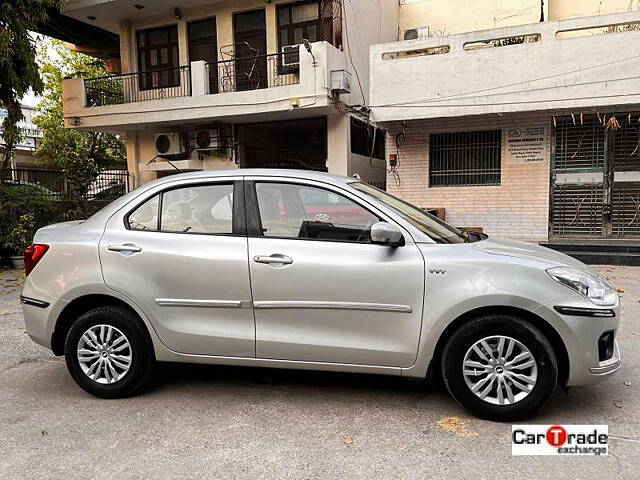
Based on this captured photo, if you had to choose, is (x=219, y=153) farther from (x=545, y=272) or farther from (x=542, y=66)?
(x=545, y=272)

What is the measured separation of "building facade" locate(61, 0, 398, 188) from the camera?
12664 millimetres

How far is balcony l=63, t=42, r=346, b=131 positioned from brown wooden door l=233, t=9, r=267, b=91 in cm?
3

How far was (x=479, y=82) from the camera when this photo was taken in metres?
10.6

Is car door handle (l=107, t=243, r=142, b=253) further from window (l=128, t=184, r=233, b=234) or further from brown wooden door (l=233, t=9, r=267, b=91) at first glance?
brown wooden door (l=233, t=9, r=267, b=91)

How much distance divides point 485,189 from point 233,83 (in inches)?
272

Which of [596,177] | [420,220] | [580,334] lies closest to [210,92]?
[596,177]

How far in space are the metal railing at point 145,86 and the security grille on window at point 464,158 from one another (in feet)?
23.4

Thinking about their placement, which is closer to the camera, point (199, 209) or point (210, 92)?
point (199, 209)

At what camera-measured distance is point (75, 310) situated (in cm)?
412

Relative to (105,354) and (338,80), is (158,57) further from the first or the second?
(105,354)

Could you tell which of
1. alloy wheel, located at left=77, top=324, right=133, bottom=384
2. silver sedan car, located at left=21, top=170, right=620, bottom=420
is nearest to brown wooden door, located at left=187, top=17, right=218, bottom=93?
silver sedan car, located at left=21, top=170, right=620, bottom=420

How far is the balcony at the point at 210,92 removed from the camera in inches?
476

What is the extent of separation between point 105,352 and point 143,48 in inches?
540
